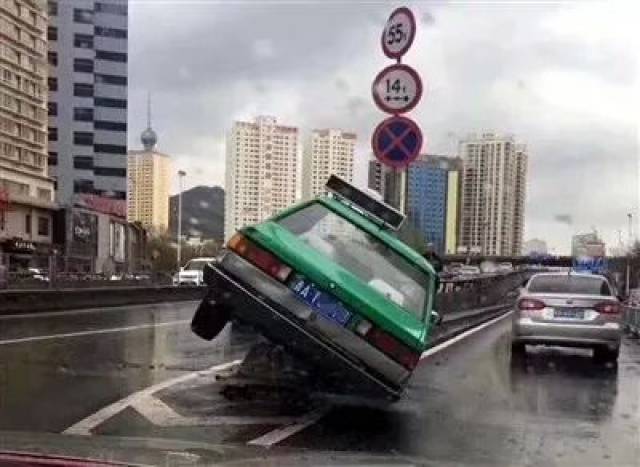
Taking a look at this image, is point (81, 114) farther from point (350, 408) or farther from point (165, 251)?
point (350, 408)

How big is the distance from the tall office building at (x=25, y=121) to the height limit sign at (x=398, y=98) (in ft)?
222

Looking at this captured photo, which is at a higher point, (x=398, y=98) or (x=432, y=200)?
(x=398, y=98)

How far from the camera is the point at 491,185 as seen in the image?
34000 mm

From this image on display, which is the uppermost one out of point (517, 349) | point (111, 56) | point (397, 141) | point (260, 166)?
point (111, 56)

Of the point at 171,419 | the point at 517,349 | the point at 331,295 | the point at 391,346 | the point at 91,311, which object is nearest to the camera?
the point at 171,419

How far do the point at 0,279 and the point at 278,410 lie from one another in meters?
16.3

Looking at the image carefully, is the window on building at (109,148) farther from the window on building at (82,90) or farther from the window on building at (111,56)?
the window on building at (111,56)

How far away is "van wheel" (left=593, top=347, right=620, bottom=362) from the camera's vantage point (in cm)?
1378

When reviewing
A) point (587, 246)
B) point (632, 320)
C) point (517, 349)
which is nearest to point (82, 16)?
point (587, 246)

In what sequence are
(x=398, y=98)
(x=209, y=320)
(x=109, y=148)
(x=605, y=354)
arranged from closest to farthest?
(x=209, y=320), (x=398, y=98), (x=605, y=354), (x=109, y=148)

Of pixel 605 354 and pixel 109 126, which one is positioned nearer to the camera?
pixel 605 354

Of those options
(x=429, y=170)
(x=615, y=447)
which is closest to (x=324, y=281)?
(x=615, y=447)

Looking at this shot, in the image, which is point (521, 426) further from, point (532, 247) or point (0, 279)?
point (532, 247)

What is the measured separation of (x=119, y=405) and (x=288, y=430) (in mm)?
1683
